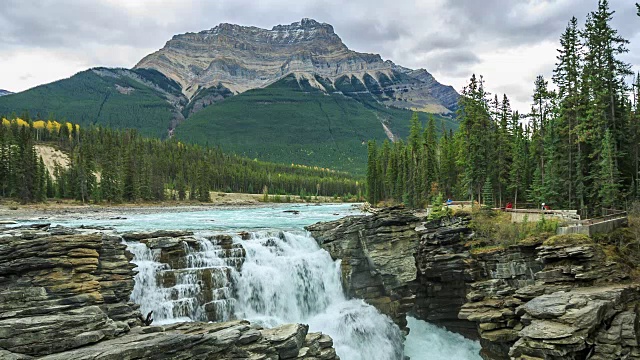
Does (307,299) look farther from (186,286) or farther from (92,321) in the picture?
(92,321)

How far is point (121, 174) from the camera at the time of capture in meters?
105

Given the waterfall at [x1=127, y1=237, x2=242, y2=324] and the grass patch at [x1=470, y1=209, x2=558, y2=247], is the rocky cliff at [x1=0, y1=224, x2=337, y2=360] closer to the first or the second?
the waterfall at [x1=127, y1=237, x2=242, y2=324]

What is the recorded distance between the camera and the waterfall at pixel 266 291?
26328 mm

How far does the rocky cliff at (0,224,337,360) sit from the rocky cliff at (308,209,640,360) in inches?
518

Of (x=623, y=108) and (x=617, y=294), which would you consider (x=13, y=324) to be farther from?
(x=623, y=108)

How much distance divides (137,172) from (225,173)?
48.5 m

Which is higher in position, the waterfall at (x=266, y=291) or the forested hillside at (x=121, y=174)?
the forested hillside at (x=121, y=174)

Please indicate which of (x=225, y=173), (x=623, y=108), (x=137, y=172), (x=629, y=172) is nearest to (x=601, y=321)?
(x=629, y=172)

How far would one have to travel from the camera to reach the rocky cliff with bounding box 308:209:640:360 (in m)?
22.1

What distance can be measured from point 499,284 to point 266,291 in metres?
18.7

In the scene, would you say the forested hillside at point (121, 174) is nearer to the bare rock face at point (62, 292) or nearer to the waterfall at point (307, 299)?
the bare rock face at point (62, 292)

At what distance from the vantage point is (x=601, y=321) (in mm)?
22406

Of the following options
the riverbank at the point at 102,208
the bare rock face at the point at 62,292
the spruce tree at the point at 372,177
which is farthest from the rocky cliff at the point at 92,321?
the spruce tree at the point at 372,177

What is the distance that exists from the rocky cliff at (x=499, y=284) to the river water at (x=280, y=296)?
83.9 inches
